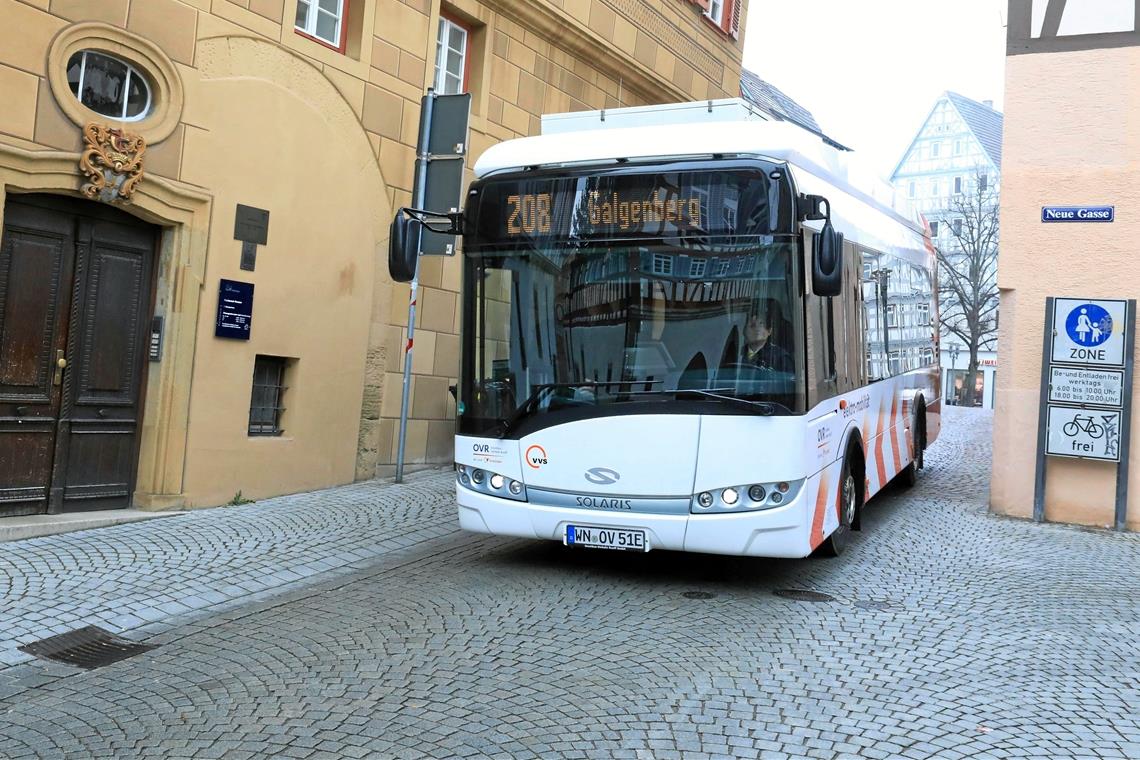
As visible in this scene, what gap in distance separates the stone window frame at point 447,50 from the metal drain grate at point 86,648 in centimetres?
807

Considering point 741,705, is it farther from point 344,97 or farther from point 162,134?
point 344,97

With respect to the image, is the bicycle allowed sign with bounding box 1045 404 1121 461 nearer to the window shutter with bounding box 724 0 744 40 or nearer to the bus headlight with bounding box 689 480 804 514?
the bus headlight with bounding box 689 480 804 514

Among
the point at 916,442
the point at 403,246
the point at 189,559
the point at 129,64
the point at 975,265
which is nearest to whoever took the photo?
the point at 403,246

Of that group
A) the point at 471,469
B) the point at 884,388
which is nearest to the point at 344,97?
the point at 471,469

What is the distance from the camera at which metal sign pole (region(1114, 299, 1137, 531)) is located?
10.2 m

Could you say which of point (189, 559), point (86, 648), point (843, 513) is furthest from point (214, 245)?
point (843, 513)

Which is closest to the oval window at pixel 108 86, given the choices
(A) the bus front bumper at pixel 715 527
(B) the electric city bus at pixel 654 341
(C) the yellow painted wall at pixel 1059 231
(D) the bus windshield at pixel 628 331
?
(B) the electric city bus at pixel 654 341

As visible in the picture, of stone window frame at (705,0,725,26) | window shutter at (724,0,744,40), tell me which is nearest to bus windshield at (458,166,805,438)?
stone window frame at (705,0,725,26)

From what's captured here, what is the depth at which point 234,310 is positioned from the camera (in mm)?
9664

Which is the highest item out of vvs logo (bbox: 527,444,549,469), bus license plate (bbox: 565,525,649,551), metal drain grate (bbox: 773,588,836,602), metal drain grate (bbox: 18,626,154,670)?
vvs logo (bbox: 527,444,549,469)

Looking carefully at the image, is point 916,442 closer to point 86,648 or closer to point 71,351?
point 71,351

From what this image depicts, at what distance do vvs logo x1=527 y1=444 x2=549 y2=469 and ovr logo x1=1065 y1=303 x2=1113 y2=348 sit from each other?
6.20m

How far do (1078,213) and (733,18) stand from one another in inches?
410

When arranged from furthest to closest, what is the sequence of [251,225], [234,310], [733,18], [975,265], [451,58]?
[975,265], [733,18], [451,58], [251,225], [234,310]
